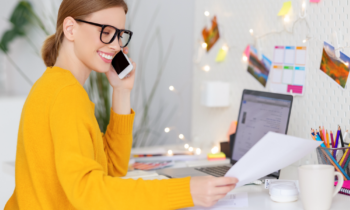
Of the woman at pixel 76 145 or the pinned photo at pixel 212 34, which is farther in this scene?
the pinned photo at pixel 212 34

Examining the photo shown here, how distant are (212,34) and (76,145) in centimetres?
114

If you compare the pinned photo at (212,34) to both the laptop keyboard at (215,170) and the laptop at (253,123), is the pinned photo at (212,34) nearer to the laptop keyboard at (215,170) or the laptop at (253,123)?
the laptop at (253,123)

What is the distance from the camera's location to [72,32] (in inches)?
37.4

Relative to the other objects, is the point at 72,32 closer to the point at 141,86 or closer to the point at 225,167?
the point at 225,167

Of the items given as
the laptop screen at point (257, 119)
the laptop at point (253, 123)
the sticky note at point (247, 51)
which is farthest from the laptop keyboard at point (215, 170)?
the sticky note at point (247, 51)

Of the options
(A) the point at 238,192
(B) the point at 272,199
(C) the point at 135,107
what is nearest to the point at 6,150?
(C) the point at 135,107

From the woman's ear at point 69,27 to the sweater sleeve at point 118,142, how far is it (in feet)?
1.20

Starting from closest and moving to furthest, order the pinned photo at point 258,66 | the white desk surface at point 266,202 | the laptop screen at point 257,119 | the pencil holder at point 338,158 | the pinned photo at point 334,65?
the white desk surface at point 266,202 → the pencil holder at point 338,158 → the pinned photo at point 334,65 → the laptop screen at point 257,119 → the pinned photo at point 258,66

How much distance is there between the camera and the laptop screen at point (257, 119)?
1.25 metres

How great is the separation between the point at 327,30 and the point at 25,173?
99 centimetres

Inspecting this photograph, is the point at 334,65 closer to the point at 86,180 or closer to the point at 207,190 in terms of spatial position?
the point at 207,190

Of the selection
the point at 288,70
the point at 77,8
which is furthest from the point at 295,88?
the point at 77,8

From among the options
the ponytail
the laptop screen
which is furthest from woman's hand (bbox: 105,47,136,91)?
the laptop screen

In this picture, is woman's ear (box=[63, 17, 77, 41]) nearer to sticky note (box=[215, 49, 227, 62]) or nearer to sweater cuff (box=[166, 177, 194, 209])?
sweater cuff (box=[166, 177, 194, 209])
